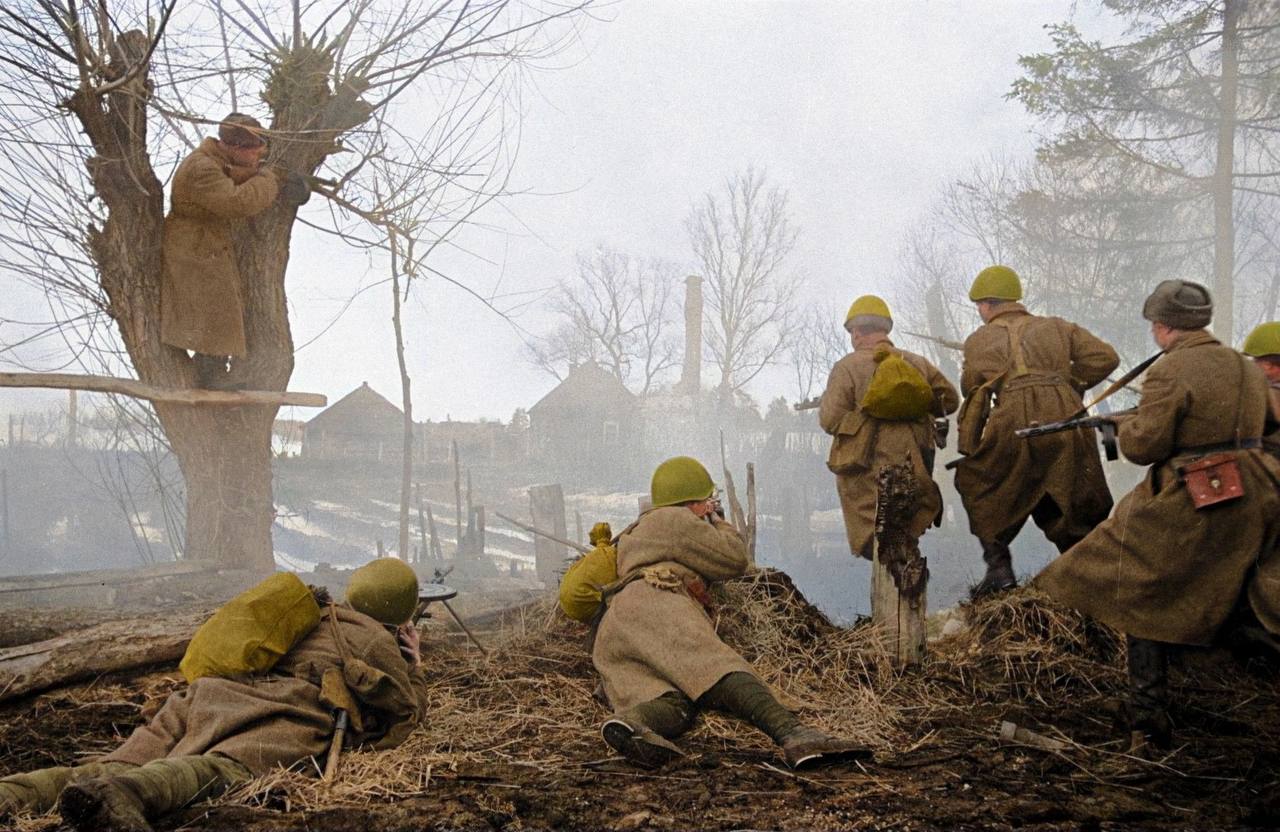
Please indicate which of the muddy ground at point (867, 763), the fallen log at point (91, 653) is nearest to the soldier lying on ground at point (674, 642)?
the muddy ground at point (867, 763)

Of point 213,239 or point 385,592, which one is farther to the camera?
point 213,239

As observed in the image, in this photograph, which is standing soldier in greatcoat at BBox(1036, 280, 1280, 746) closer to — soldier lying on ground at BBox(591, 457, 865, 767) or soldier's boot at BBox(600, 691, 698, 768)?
soldier lying on ground at BBox(591, 457, 865, 767)

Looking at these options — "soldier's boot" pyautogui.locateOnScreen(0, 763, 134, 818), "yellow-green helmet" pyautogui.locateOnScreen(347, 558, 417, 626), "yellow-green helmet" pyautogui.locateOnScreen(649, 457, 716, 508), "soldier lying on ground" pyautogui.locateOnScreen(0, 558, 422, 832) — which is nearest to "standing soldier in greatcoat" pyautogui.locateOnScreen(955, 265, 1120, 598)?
"yellow-green helmet" pyautogui.locateOnScreen(649, 457, 716, 508)

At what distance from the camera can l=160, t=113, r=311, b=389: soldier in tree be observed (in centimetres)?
714

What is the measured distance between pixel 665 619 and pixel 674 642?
0.12 metres

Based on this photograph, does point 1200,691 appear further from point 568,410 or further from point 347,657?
point 568,410

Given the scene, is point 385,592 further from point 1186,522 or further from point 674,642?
point 1186,522

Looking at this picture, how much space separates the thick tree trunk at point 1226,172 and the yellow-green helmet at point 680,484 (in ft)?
52.9

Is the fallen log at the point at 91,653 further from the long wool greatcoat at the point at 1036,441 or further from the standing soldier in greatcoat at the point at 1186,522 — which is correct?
the long wool greatcoat at the point at 1036,441

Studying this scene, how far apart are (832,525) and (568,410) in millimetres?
10345

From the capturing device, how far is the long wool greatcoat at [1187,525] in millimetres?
3307

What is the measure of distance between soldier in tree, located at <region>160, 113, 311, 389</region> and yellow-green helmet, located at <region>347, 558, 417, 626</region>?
4.55 metres

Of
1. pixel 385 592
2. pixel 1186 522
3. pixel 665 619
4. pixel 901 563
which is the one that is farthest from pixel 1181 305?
pixel 385 592

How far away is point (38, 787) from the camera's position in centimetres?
288
